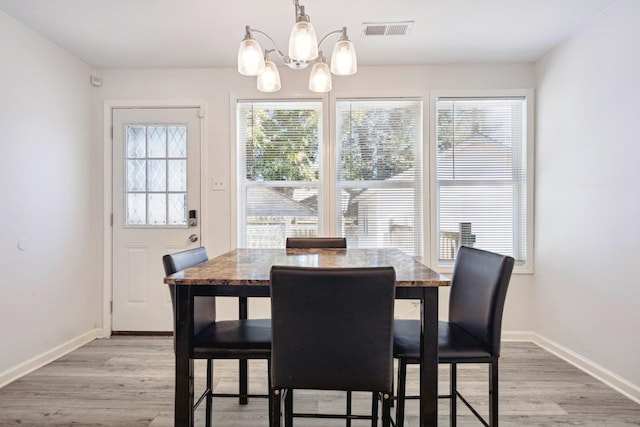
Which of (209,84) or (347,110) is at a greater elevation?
(209,84)

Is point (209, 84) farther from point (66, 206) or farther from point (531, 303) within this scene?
point (531, 303)

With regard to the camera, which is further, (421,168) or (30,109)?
(421,168)

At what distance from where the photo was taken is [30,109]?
8.72 ft

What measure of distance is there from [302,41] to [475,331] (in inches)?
59.0

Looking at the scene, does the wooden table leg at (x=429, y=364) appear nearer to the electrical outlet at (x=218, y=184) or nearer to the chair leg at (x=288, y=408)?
the chair leg at (x=288, y=408)

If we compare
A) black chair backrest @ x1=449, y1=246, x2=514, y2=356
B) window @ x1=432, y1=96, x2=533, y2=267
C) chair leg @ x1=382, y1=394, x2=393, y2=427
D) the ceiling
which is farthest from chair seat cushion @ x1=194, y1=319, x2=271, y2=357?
window @ x1=432, y1=96, x2=533, y2=267

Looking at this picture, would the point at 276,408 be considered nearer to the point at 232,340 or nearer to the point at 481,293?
the point at 232,340

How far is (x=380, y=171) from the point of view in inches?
134

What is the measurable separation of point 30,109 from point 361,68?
105 inches

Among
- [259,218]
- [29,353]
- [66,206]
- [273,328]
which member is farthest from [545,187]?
[29,353]

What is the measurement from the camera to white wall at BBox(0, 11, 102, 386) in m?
2.47

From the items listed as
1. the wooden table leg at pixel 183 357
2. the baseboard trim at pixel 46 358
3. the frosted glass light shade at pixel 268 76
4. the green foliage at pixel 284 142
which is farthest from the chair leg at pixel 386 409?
the baseboard trim at pixel 46 358

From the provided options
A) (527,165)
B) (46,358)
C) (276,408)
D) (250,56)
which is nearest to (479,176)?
(527,165)

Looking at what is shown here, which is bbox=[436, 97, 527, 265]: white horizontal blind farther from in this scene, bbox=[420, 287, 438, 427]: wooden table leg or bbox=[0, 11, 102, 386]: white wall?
bbox=[0, 11, 102, 386]: white wall
